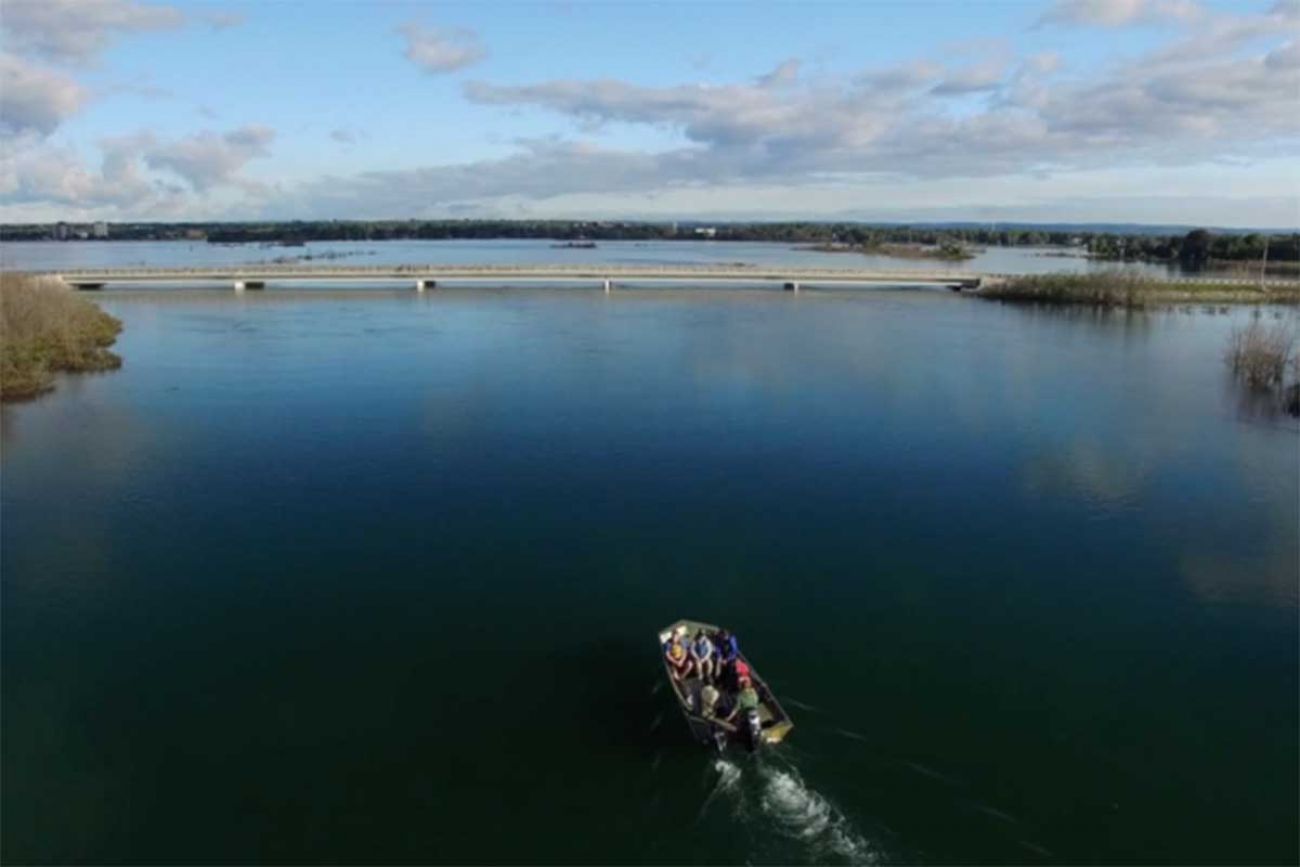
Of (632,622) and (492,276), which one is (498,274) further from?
(632,622)

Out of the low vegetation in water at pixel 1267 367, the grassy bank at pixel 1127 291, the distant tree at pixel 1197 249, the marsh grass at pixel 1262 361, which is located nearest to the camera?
the low vegetation in water at pixel 1267 367

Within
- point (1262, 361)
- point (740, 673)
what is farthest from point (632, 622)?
point (1262, 361)

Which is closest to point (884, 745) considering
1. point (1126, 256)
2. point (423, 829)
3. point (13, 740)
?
point (423, 829)

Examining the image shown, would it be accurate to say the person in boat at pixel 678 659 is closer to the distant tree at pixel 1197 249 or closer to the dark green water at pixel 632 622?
the dark green water at pixel 632 622

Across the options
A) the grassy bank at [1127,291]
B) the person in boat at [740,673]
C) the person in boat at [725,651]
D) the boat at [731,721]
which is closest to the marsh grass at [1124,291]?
the grassy bank at [1127,291]

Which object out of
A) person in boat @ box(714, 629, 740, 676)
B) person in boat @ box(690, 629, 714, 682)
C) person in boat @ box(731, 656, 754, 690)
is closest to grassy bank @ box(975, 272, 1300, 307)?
person in boat @ box(714, 629, 740, 676)

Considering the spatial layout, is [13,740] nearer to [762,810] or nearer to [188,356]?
[762,810]

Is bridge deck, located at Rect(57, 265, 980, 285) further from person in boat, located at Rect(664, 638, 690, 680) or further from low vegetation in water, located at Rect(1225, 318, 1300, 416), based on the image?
person in boat, located at Rect(664, 638, 690, 680)
